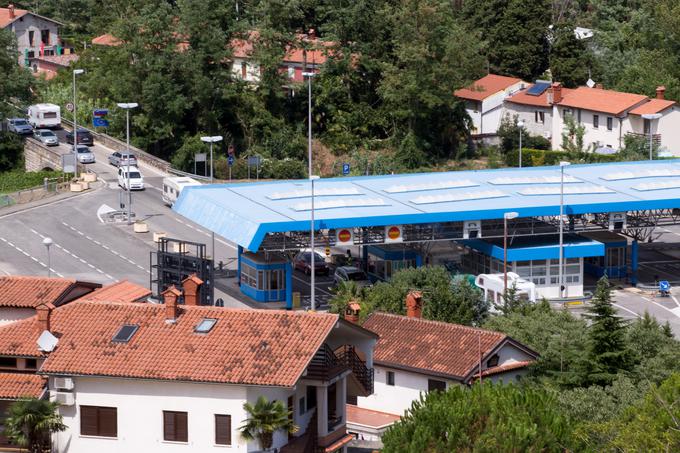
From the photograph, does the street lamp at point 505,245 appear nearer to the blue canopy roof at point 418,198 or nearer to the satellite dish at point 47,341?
the blue canopy roof at point 418,198

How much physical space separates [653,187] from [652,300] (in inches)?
330

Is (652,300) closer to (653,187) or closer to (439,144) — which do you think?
(653,187)

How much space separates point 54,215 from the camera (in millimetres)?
95625

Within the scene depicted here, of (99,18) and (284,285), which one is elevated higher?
(99,18)

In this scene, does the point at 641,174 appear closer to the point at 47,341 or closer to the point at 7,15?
the point at 47,341

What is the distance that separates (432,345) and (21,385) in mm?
18526

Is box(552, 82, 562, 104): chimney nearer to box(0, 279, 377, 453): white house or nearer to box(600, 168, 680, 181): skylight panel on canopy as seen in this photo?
box(600, 168, 680, 181): skylight panel on canopy

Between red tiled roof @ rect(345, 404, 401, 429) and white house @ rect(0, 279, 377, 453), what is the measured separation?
10935 millimetres

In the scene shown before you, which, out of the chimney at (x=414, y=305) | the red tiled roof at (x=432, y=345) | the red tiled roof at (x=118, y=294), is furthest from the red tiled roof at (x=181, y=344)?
the chimney at (x=414, y=305)

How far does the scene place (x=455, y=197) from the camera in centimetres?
8431

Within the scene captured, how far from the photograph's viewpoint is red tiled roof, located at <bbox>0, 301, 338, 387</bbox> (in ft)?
137

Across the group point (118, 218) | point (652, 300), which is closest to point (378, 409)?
point (652, 300)

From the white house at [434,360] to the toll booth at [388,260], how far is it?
22671mm

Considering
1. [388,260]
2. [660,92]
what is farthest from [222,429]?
[660,92]
